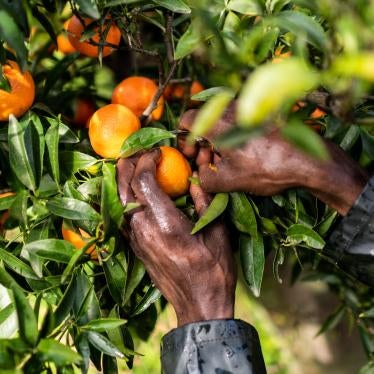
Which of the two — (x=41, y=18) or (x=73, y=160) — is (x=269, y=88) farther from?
(x=41, y=18)

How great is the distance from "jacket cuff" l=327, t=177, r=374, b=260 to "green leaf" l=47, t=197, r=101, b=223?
378mm

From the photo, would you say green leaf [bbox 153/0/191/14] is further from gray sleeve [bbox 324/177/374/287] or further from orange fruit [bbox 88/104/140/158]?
gray sleeve [bbox 324/177/374/287]

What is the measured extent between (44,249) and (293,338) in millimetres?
1441

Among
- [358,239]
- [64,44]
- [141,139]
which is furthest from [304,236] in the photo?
[64,44]

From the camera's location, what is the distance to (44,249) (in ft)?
3.16

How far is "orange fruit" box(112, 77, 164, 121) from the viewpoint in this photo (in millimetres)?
1229

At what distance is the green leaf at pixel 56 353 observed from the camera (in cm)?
79

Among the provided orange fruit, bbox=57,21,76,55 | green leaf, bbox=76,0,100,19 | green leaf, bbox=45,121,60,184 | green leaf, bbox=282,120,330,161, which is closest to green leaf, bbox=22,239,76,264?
green leaf, bbox=45,121,60,184

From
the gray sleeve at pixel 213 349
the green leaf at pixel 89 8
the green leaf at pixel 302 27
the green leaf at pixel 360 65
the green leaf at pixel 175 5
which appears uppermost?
the green leaf at pixel 360 65

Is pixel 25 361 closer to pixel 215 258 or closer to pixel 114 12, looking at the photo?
pixel 215 258

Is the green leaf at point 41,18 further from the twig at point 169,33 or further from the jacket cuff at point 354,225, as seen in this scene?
the jacket cuff at point 354,225

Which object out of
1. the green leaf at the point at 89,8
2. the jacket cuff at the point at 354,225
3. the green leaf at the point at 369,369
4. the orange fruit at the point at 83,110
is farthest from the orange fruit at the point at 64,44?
the green leaf at the point at 369,369

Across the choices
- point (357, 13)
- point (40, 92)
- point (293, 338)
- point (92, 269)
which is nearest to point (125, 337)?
point (92, 269)

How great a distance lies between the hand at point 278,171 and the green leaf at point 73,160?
208 mm
